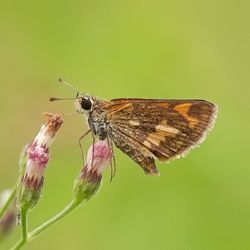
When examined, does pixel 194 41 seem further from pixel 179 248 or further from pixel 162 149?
pixel 162 149

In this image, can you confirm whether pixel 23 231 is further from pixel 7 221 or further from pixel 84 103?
pixel 84 103

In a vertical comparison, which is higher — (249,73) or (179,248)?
(249,73)

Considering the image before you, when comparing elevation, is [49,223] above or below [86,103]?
below

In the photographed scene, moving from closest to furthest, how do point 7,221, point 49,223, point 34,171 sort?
point 49,223
point 34,171
point 7,221

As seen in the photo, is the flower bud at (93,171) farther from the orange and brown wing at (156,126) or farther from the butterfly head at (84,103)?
the butterfly head at (84,103)

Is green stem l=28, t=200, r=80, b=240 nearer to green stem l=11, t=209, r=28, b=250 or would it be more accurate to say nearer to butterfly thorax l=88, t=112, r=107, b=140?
green stem l=11, t=209, r=28, b=250

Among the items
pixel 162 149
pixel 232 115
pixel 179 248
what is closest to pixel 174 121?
pixel 162 149

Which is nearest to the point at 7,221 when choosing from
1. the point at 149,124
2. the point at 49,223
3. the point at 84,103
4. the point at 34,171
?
the point at 34,171

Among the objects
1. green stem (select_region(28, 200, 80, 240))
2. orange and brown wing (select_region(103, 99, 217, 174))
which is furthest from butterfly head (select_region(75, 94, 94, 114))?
green stem (select_region(28, 200, 80, 240))
